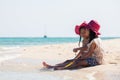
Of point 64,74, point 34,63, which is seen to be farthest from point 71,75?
point 34,63

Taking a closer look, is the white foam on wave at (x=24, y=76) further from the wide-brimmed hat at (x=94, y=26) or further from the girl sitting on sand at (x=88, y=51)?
the wide-brimmed hat at (x=94, y=26)

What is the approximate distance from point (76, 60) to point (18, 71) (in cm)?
133

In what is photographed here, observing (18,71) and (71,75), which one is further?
(18,71)

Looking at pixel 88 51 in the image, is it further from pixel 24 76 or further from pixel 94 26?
pixel 24 76

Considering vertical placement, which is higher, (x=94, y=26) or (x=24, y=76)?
(x=94, y=26)

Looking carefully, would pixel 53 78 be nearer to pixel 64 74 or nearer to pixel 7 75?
pixel 64 74

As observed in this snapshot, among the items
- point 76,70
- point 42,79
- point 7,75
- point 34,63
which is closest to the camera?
point 42,79

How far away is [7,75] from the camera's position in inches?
267

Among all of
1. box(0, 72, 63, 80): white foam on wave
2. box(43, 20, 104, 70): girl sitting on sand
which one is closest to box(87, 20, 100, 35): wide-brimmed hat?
box(43, 20, 104, 70): girl sitting on sand

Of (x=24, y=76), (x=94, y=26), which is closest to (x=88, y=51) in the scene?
(x=94, y=26)

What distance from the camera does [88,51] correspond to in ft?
25.8

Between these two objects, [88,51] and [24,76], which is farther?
[88,51]

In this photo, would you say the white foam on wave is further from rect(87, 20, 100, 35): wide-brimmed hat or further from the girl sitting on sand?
rect(87, 20, 100, 35): wide-brimmed hat

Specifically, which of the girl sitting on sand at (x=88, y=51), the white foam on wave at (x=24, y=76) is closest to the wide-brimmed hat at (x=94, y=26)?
the girl sitting on sand at (x=88, y=51)
